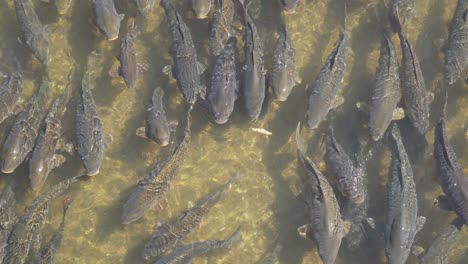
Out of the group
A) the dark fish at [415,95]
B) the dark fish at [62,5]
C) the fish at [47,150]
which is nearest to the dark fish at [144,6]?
the dark fish at [62,5]

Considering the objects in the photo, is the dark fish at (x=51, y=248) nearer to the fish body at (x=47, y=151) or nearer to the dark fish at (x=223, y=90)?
the fish body at (x=47, y=151)

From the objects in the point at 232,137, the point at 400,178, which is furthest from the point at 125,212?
the point at 400,178

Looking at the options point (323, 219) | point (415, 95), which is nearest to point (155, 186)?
point (323, 219)

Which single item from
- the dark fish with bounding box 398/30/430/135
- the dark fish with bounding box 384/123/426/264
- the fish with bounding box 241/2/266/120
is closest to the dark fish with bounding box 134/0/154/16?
the fish with bounding box 241/2/266/120

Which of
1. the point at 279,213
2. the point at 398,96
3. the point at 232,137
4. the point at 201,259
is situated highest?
the point at 398,96

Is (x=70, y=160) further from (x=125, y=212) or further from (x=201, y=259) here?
(x=201, y=259)

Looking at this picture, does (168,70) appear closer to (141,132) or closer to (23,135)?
(141,132)
